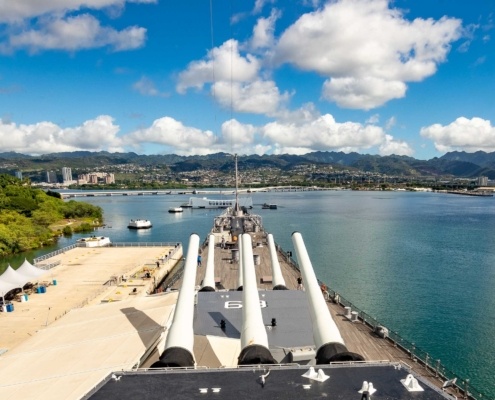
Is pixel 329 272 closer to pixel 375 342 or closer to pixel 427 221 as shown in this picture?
pixel 375 342

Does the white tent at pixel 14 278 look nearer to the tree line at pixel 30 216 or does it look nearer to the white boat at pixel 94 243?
the white boat at pixel 94 243

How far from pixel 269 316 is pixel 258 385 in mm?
12500

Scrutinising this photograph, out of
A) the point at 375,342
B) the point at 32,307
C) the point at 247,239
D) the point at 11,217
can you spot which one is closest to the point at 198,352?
the point at 247,239

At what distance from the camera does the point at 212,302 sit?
92.8 ft

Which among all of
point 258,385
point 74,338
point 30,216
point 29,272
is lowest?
point 29,272

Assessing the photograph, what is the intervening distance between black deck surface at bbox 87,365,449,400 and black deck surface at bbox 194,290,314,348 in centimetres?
811

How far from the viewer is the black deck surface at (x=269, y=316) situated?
22.7 m

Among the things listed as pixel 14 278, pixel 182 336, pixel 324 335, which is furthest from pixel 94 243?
pixel 324 335

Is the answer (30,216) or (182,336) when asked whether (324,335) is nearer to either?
(182,336)

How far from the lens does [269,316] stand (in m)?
25.3

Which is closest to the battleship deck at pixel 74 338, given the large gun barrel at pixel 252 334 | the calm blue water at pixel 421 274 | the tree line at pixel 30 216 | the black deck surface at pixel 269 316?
the black deck surface at pixel 269 316

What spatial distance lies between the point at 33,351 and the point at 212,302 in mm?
11745

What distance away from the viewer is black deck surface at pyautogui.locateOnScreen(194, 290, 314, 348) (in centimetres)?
2266

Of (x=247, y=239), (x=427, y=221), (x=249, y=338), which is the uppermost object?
(x=247, y=239)
